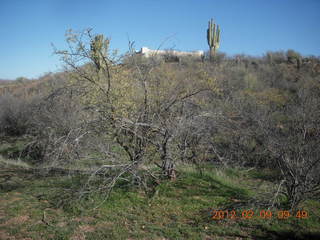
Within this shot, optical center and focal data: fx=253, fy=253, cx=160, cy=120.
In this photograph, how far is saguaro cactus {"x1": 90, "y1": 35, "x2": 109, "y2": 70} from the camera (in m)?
5.86

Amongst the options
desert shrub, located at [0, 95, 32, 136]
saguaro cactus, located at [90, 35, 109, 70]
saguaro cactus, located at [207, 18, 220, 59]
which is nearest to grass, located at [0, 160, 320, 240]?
saguaro cactus, located at [90, 35, 109, 70]

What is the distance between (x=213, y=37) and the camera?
23.2 meters

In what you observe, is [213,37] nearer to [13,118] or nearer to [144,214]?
[13,118]

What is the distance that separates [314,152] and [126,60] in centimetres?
495

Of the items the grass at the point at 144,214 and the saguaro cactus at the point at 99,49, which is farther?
the saguaro cactus at the point at 99,49

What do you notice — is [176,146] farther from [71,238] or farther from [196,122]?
[71,238]

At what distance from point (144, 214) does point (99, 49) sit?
380 cm
